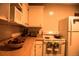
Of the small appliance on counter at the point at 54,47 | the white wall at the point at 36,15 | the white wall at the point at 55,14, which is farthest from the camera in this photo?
the white wall at the point at 55,14

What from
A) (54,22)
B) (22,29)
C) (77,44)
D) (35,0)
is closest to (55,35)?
(54,22)

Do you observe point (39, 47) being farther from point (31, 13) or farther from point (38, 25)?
point (31, 13)

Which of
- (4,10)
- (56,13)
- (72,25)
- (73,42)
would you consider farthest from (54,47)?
(4,10)

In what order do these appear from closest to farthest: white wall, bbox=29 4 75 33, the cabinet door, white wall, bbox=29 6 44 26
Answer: the cabinet door, white wall, bbox=29 6 44 26, white wall, bbox=29 4 75 33

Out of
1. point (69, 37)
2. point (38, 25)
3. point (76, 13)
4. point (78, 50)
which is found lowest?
point (78, 50)

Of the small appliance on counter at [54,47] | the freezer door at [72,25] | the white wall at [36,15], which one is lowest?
the small appliance on counter at [54,47]

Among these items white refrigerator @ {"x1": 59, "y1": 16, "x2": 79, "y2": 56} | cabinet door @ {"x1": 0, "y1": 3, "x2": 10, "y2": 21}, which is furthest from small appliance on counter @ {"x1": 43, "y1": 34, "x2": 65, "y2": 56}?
cabinet door @ {"x1": 0, "y1": 3, "x2": 10, "y2": 21}

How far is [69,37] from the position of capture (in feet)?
11.0

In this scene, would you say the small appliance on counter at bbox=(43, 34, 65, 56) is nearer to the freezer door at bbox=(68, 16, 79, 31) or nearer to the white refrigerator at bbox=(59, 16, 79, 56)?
the white refrigerator at bbox=(59, 16, 79, 56)

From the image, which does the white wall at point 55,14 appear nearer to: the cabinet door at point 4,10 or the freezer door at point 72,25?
the freezer door at point 72,25

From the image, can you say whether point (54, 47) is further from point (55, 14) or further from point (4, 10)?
point (4, 10)

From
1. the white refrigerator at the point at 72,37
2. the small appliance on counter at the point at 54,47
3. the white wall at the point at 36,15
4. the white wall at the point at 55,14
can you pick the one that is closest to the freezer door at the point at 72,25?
the white refrigerator at the point at 72,37

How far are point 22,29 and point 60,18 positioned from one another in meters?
1.23

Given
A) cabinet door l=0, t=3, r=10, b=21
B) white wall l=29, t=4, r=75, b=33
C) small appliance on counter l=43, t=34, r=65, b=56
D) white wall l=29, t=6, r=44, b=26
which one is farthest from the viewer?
white wall l=29, t=4, r=75, b=33
